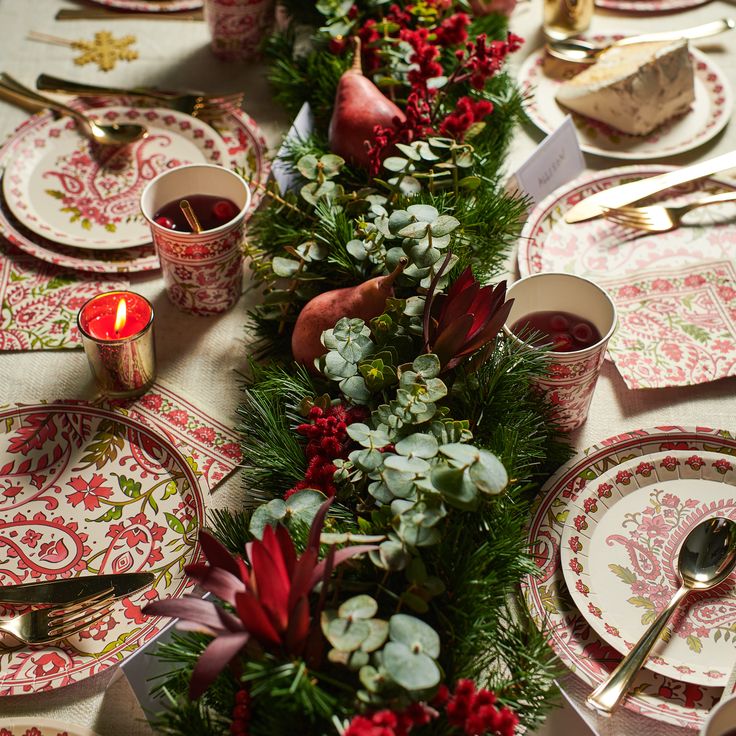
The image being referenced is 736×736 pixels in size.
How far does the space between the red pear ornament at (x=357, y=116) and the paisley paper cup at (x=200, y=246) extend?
11 centimetres

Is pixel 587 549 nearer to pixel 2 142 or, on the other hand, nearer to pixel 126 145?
pixel 126 145

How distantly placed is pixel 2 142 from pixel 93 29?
30cm

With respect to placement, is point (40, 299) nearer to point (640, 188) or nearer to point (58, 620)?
point (58, 620)

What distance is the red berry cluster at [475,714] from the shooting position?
1.56 feet

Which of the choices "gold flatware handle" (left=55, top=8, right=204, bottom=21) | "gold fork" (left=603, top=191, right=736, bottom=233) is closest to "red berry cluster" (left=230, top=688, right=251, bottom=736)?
"gold fork" (left=603, top=191, right=736, bottom=233)

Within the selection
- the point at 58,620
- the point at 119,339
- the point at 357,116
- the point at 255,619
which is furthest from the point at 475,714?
the point at 357,116

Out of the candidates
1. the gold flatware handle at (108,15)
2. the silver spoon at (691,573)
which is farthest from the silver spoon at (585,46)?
the silver spoon at (691,573)

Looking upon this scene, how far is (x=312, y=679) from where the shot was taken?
0.51 m

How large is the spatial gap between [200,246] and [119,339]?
0.13m

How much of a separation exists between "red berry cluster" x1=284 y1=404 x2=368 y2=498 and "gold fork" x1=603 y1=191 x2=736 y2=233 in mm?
495

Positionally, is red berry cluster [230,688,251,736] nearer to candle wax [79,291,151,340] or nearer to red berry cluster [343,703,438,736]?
red berry cluster [343,703,438,736]

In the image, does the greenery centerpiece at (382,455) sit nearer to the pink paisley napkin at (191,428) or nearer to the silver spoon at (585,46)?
the pink paisley napkin at (191,428)

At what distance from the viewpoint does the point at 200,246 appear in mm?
858

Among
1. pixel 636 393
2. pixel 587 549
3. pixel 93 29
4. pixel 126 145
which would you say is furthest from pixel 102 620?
pixel 93 29
